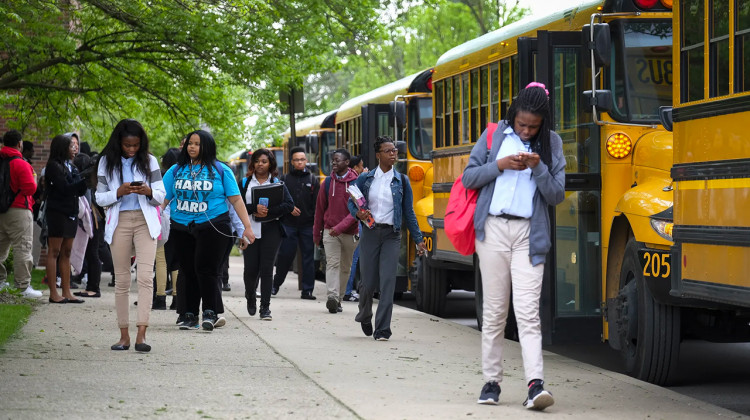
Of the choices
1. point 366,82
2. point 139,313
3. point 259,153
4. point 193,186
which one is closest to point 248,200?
point 259,153

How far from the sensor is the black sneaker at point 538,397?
6945mm

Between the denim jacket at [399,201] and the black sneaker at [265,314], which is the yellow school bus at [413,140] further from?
the denim jacket at [399,201]

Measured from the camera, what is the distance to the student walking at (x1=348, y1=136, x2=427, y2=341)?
10.9 meters

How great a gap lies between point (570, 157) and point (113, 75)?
914cm

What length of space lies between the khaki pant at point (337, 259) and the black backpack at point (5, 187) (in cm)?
351

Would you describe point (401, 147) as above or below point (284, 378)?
above

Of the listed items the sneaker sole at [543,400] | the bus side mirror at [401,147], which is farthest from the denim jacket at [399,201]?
the bus side mirror at [401,147]

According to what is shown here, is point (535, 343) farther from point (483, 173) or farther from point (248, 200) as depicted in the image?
point (248, 200)

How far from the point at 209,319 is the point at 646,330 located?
4.32 meters

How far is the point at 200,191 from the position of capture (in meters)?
11.0

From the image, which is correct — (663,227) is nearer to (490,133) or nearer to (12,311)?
(490,133)

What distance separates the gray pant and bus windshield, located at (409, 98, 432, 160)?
16.6ft

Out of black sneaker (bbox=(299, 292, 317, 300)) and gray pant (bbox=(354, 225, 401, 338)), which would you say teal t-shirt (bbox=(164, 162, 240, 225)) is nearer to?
gray pant (bbox=(354, 225, 401, 338))

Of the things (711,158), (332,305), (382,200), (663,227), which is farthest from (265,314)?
(711,158)
